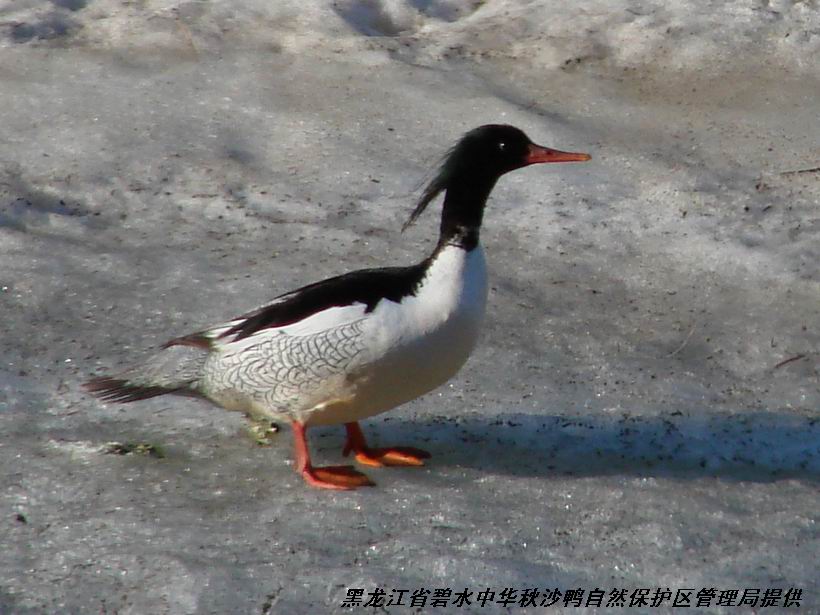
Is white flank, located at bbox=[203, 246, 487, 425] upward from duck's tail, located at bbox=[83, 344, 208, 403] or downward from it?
upward

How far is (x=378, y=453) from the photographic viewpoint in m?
4.80

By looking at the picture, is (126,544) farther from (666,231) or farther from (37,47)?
(37,47)

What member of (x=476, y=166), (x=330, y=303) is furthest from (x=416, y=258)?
(x=330, y=303)

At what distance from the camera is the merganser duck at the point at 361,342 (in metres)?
4.45

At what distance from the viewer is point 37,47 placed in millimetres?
8008

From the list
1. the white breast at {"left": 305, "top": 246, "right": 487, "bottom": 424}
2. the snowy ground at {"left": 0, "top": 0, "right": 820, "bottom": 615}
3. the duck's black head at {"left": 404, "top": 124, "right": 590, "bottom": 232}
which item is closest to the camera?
the snowy ground at {"left": 0, "top": 0, "right": 820, "bottom": 615}

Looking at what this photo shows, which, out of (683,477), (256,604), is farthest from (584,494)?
(256,604)

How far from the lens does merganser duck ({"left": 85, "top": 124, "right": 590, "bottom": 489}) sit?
445 cm

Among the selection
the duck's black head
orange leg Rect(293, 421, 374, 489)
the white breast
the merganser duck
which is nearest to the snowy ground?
orange leg Rect(293, 421, 374, 489)

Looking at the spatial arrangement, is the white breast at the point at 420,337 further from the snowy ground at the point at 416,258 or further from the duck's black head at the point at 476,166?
the snowy ground at the point at 416,258

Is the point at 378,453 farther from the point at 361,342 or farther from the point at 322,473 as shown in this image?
the point at 361,342

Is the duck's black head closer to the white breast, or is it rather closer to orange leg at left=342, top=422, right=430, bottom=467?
the white breast

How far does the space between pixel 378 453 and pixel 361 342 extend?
1.87ft

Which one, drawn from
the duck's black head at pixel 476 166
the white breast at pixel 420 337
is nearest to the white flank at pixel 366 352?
the white breast at pixel 420 337
